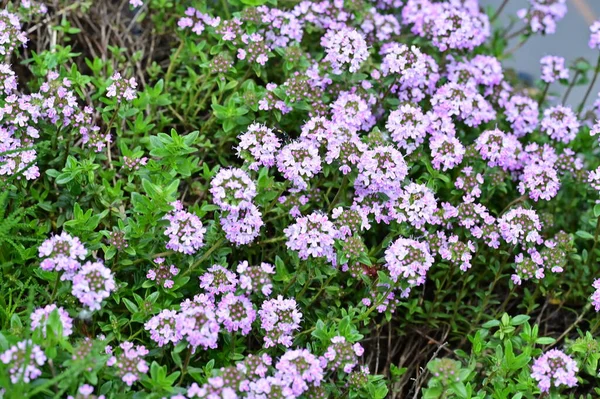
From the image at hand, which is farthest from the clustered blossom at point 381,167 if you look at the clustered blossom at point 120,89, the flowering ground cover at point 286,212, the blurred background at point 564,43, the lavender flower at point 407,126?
the blurred background at point 564,43

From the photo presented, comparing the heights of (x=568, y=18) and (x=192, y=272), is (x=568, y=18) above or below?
above

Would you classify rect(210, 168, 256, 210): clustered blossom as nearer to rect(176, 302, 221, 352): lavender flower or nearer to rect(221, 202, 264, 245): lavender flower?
rect(221, 202, 264, 245): lavender flower

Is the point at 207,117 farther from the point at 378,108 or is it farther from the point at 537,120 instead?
the point at 537,120

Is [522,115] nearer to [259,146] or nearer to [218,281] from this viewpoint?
[259,146]

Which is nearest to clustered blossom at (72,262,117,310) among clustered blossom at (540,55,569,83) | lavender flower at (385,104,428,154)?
lavender flower at (385,104,428,154)

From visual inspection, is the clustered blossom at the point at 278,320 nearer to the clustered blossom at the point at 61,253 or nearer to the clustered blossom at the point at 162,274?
the clustered blossom at the point at 162,274

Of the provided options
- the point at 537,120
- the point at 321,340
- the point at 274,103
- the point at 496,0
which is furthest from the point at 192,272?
the point at 496,0
